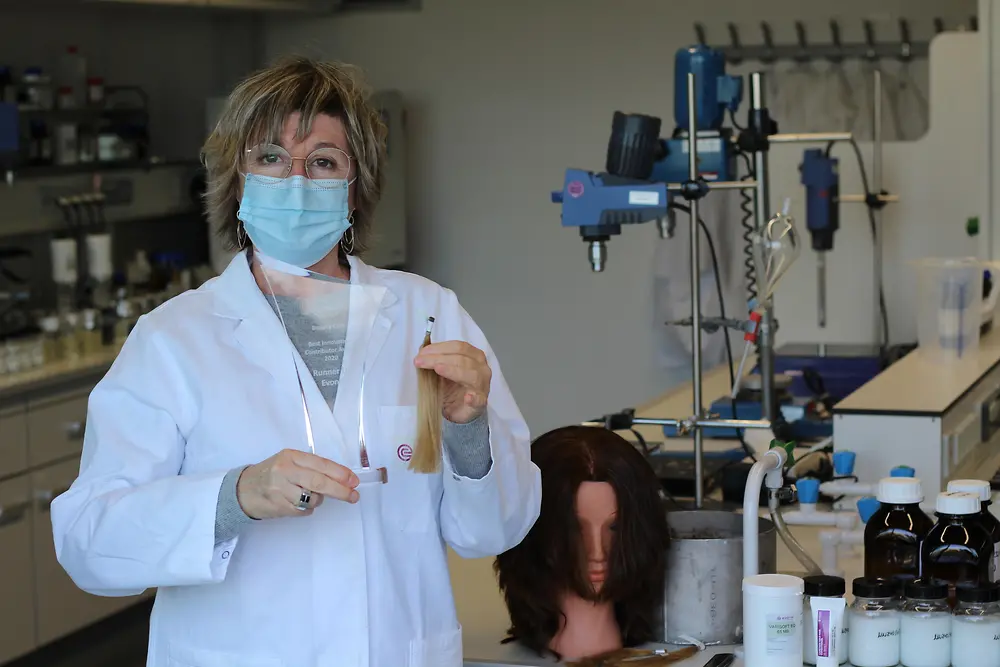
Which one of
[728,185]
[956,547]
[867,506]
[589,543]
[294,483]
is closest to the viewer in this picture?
[294,483]

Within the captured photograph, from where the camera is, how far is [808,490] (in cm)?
236

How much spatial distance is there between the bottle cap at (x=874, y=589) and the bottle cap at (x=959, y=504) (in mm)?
121

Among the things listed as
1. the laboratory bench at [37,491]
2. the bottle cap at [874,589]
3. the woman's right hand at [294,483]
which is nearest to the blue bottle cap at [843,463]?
the bottle cap at [874,589]

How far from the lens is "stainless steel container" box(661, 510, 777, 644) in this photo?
6.09 feet

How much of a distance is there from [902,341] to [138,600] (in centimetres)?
247

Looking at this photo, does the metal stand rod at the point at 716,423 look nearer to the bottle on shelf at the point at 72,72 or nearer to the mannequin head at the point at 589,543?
the mannequin head at the point at 589,543

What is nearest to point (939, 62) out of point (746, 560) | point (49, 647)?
point (746, 560)

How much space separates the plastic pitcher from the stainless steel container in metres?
1.34

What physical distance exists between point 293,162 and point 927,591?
0.92 meters

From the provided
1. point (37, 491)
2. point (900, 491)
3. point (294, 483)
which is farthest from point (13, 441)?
point (900, 491)

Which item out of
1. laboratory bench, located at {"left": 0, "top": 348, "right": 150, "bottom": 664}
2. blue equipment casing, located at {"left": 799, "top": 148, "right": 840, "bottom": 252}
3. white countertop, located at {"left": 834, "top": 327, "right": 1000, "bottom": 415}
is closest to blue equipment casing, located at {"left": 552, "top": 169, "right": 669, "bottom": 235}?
white countertop, located at {"left": 834, "top": 327, "right": 1000, "bottom": 415}

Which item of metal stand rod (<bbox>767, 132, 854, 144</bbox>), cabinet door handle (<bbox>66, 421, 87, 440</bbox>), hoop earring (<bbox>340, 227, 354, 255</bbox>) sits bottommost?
cabinet door handle (<bbox>66, 421, 87, 440</bbox>)

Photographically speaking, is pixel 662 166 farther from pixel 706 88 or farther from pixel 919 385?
pixel 919 385

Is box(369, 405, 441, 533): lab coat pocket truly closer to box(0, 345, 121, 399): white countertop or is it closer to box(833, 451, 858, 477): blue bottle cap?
box(833, 451, 858, 477): blue bottle cap
